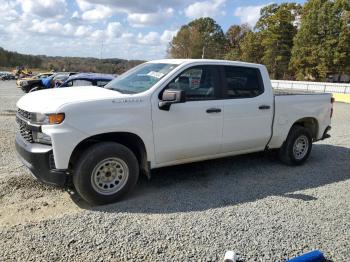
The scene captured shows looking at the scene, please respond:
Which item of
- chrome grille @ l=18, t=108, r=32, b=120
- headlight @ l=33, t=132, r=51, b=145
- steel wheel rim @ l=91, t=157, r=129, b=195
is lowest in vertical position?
steel wheel rim @ l=91, t=157, r=129, b=195

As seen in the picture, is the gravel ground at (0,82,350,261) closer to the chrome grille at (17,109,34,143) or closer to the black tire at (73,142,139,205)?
the black tire at (73,142,139,205)

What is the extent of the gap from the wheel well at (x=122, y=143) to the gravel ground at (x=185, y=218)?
51 centimetres

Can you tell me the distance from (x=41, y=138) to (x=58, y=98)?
0.54 metres

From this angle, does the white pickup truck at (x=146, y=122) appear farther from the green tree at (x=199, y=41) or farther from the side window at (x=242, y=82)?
the green tree at (x=199, y=41)

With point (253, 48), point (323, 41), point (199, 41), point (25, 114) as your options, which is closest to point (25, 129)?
point (25, 114)

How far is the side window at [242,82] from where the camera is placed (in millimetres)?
5844

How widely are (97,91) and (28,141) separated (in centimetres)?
113

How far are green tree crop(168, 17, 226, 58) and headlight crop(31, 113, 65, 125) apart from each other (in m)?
68.5

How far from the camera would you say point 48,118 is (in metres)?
4.34

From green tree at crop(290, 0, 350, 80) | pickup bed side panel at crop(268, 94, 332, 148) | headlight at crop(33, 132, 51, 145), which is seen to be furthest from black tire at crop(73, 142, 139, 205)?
green tree at crop(290, 0, 350, 80)

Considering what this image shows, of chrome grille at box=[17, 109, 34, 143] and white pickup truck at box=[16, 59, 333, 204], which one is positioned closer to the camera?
white pickup truck at box=[16, 59, 333, 204]

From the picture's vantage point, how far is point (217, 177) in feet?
20.1

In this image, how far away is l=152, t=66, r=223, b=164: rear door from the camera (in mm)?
5086

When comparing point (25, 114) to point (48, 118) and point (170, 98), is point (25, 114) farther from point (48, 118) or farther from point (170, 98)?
point (170, 98)
